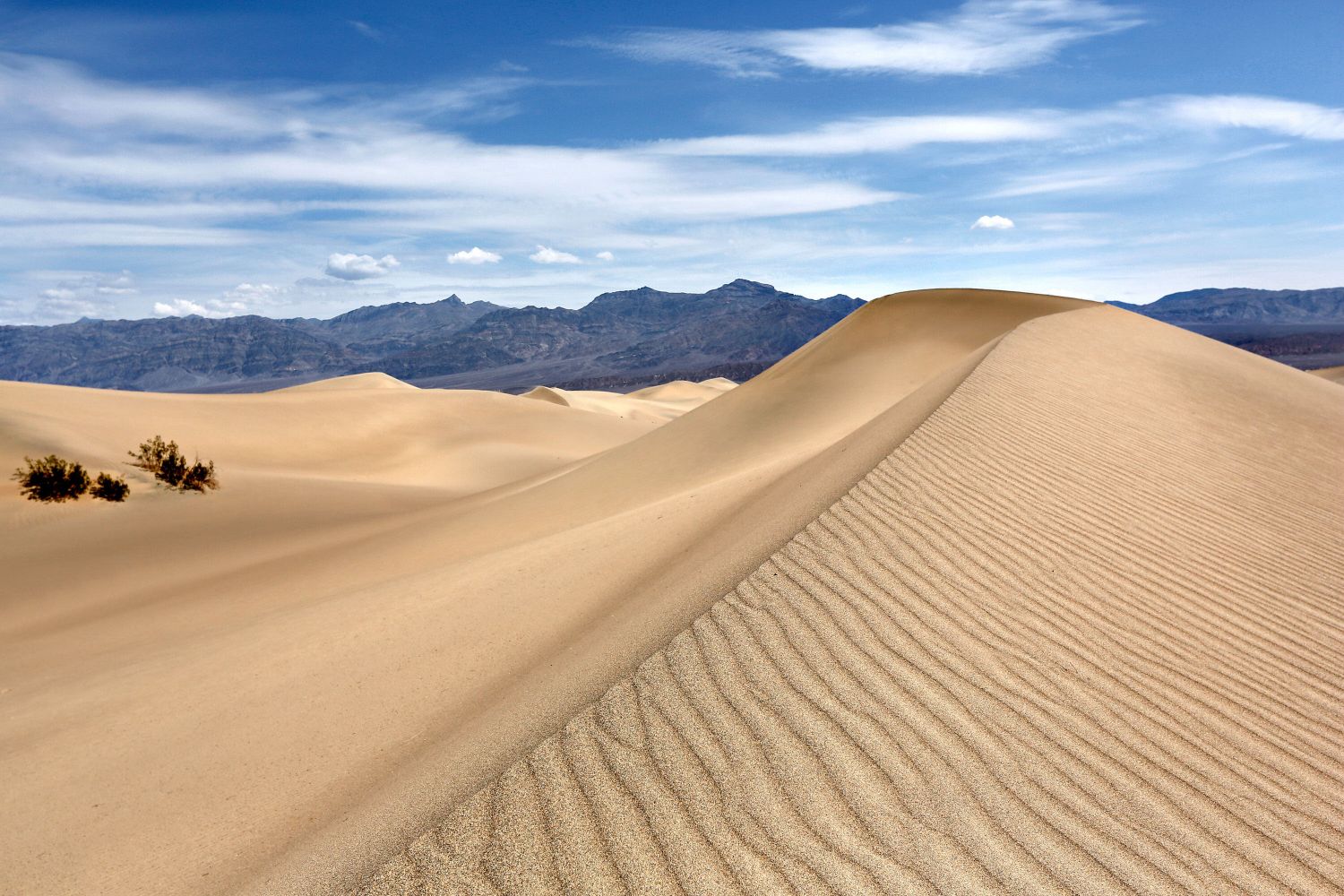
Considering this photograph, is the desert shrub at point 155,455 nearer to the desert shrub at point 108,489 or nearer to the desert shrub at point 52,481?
the desert shrub at point 108,489

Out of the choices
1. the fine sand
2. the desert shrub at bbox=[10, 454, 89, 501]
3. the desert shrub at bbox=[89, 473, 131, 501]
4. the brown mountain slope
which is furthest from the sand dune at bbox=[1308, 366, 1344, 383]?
the desert shrub at bbox=[10, 454, 89, 501]

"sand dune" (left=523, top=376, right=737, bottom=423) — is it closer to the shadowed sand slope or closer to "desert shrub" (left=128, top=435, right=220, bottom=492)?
"desert shrub" (left=128, top=435, right=220, bottom=492)

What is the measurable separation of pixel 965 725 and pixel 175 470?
46.1 ft

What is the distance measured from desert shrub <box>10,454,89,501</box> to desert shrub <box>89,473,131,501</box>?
6.4 inches

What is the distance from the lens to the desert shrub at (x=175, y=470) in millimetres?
13289

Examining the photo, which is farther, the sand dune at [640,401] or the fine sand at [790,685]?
the sand dune at [640,401]

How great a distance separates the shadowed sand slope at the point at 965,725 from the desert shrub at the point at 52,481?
12472 millimetres

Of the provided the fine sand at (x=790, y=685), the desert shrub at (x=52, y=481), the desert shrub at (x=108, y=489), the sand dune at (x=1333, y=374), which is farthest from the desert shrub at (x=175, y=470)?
the sand dune at (x=1333, y=374)

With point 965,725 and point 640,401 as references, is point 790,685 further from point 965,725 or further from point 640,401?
point 640,401

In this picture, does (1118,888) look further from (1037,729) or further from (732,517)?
(732,517)

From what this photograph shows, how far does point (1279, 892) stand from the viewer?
2.38 metres

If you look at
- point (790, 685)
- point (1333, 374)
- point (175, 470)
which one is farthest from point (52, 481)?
point (1333, 374)

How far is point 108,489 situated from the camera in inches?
489

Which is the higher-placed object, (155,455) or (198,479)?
(155,455)
